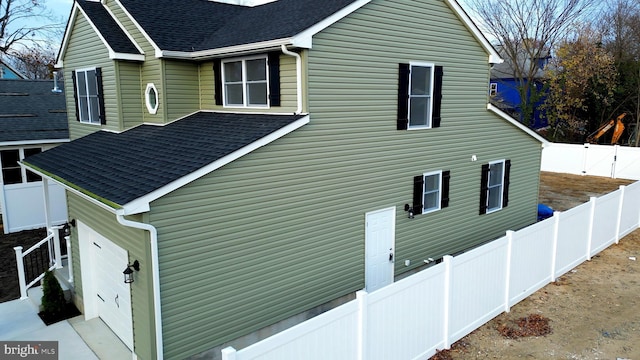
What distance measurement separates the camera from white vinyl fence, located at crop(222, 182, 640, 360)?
565 centimetres

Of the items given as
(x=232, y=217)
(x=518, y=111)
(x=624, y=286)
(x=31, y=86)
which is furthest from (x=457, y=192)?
(x=518, y=111)

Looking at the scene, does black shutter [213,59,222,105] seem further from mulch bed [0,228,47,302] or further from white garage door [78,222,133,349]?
mulch bed [0,228,47,302]

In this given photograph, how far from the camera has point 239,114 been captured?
950cm

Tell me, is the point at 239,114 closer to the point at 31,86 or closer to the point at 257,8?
the point at 257,8

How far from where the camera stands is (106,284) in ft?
28.7

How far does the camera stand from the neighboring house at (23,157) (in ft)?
50.4

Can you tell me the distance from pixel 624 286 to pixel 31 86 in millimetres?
21671

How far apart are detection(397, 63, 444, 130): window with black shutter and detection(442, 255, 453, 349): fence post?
139 inches

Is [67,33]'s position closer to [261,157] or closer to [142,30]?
[142,30]

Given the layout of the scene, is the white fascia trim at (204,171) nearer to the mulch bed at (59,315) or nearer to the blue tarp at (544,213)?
the mulch bed at (59,315)

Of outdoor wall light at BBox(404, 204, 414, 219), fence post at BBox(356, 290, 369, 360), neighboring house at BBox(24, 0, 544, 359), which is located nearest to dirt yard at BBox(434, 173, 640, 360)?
fence post at BBox(356, 290, 369, 360)

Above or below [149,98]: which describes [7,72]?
above

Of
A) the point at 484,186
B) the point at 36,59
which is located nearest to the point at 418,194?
the point at 484,186

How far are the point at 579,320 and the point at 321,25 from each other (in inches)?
299
